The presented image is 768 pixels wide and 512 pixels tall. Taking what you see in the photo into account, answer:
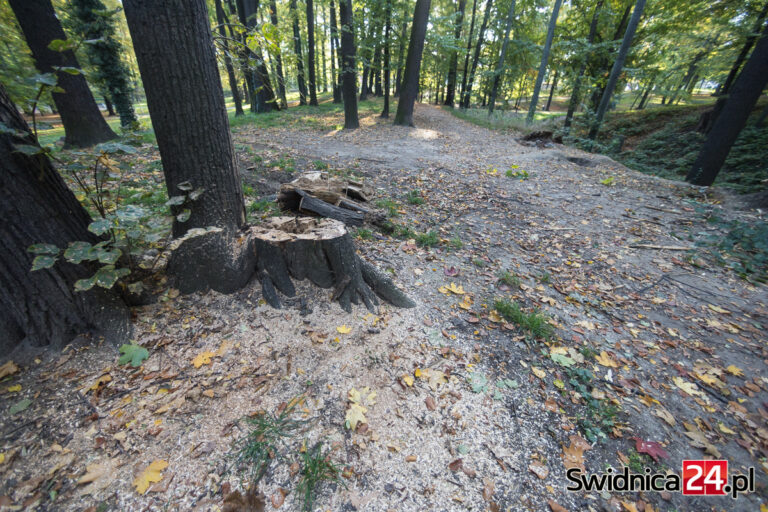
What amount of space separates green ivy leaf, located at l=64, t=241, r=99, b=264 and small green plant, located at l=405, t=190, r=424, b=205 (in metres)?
4.35

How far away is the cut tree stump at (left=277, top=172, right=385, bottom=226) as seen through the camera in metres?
3.85

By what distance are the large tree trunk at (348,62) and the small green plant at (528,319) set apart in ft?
36.7

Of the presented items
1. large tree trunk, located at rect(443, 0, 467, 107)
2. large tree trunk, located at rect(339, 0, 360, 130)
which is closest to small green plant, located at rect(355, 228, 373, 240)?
large tree trunk, located at rect(339, 0, 360, 130)

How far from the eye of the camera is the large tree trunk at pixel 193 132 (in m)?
2.15

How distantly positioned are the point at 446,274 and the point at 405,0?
1647cm

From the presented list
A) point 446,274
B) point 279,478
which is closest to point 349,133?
point 446,274

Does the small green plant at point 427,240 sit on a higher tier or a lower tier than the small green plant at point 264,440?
higher

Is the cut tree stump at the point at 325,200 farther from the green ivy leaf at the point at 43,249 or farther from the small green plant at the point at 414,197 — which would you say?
the green ivy leaf at the point at 43,249

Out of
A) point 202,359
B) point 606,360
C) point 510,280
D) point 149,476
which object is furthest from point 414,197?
point 149,476

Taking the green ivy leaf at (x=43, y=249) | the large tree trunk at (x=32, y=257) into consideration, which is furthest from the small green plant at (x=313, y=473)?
the green ivy leaf at (x=43, y=249)

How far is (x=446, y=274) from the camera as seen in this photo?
372 cm

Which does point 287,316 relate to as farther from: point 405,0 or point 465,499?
point 405,0

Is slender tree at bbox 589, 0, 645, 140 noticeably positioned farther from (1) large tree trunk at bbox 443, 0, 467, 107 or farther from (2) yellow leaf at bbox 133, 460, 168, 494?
(2) yellow leaf at bbox 133, 460, 168, 494

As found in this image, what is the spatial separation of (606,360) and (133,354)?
167 inches
